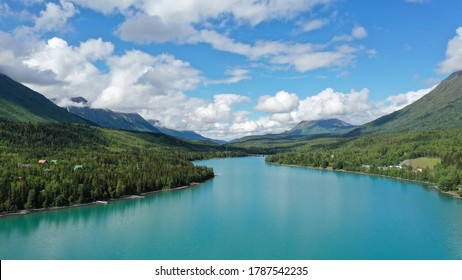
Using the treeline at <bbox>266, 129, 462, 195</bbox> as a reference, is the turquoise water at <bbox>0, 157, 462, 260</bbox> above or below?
below

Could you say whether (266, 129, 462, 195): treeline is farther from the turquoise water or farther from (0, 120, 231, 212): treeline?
(0, 120, 231, 212): treeline

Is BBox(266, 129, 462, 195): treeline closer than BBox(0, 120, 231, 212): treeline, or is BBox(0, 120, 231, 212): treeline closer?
BBox(0, 120, 231, 212): treeline

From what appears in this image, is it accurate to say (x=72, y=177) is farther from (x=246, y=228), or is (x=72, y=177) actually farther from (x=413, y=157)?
(x=413, y=157)

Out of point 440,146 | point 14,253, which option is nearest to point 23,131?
point 14,253

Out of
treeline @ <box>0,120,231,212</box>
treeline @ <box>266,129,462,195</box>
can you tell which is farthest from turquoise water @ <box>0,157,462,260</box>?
treeline @ <box>266,129,462,195</box>

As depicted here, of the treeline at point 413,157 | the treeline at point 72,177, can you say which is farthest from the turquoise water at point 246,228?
the treeline at point 413,157

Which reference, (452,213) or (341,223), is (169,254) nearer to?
(341,223)

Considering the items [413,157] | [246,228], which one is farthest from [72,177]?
[413,157]

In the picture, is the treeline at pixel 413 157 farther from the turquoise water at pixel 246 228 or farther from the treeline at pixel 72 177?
the treeline at pixel 72 177
